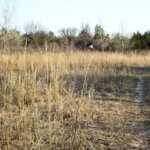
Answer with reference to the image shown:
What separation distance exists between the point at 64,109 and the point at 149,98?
4.97 ft

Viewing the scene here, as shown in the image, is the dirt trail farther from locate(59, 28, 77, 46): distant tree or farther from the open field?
locate(59, 28, 77, 46): distant tree

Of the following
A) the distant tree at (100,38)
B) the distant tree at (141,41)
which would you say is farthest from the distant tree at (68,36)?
the distant tree at (141,41)

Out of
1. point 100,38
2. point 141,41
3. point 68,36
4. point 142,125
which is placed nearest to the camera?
point 142,125

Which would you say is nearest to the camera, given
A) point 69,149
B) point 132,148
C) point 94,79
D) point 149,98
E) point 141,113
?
point 69,149

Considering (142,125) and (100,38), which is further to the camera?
(100,38)

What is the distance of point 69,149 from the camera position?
127cm

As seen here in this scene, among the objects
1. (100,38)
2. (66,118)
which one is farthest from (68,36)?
(66,118)

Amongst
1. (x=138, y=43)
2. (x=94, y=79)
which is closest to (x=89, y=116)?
(x=94, y=79)

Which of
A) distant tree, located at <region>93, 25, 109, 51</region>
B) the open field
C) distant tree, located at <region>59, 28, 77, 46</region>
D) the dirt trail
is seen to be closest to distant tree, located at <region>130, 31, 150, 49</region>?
distant tree, located at <region>59, 28, 77, 46</region>

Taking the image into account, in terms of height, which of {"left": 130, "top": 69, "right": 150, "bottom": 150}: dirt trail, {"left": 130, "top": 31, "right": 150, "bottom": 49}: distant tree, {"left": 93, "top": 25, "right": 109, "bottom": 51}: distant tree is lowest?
{"left": 130, "top": 69, "right": 150, "bottom": 150}: dirt trail

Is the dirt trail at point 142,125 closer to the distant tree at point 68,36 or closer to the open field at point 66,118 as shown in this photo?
the open field at point 66,118

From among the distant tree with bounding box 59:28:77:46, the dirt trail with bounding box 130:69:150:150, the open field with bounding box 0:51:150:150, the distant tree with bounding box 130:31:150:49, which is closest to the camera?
the open field with bounding box 0:51:150:150

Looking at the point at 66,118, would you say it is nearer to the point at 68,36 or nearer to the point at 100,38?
the point at 100,38

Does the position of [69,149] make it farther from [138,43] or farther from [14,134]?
[138,43]
